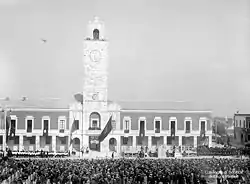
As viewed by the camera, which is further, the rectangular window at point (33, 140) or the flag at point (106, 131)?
the rectangular window at point (33, 140)

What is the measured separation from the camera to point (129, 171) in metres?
13.7

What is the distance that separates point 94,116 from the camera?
66.7 ft

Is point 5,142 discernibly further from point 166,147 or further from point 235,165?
point 235,165

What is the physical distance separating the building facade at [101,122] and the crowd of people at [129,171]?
16.2 ft

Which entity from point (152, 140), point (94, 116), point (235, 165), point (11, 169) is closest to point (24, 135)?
point (94, 116)

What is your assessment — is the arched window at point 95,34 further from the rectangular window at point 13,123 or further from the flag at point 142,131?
the rectangular window at point 13,123

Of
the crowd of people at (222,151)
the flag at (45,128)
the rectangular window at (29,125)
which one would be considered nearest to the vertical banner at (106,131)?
the flag at (45,128)

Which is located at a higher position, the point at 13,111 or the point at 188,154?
the point at 13,111

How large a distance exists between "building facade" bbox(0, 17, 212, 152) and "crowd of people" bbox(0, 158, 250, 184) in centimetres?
495

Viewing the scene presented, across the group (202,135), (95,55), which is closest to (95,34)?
(95,55)

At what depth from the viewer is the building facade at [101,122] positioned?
19.5 meters

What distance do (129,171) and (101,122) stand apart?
6690 mm

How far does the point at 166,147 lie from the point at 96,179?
7545 mm

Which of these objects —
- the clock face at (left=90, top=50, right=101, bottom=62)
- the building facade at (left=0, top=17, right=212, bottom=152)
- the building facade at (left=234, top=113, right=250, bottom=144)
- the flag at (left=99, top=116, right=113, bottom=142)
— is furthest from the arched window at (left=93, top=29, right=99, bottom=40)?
the building facade at (left=234, top=113, right=250, bottom=144)
